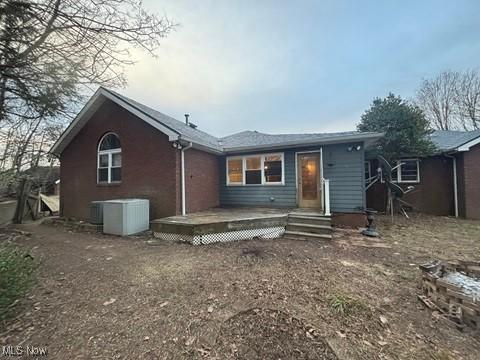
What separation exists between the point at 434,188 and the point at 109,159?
51.0 ft

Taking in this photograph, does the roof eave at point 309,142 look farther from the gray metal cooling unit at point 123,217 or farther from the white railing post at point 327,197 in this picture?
the gray metal cooling unit at point 123,217

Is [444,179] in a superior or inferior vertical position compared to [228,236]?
superior

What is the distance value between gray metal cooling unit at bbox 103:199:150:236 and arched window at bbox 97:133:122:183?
80.6 inches

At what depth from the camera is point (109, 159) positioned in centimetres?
901

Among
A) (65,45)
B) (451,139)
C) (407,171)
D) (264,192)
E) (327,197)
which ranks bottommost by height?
(327,197)

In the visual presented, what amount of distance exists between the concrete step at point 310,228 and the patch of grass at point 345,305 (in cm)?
346

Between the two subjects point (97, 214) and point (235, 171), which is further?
point (235, 171)

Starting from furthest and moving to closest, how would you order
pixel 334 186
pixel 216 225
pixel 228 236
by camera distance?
pixel 334 186 → pixel 228 236 → pixel 216 225

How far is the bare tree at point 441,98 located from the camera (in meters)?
20.1

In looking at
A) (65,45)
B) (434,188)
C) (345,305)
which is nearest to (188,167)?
(65,45)

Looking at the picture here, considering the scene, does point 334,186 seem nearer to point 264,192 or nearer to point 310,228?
point 310,228

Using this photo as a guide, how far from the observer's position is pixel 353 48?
33.4ft

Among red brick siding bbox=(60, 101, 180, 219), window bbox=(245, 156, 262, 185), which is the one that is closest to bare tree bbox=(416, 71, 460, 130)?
window bbox=(245, 156, 262, 185)

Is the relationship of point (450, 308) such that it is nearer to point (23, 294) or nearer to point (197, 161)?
point (23, 294)
